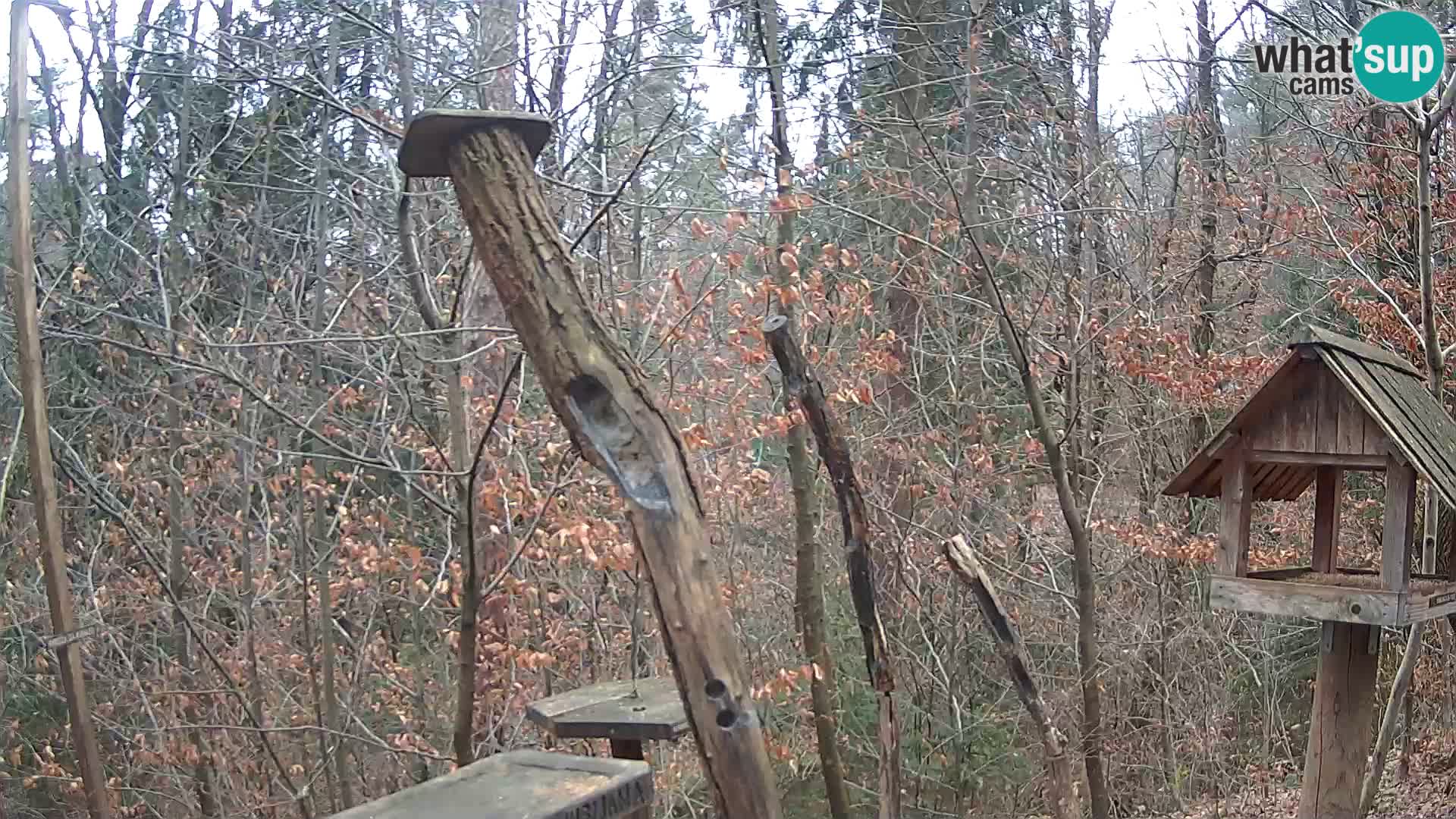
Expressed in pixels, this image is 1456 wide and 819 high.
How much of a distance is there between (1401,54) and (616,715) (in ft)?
16.3

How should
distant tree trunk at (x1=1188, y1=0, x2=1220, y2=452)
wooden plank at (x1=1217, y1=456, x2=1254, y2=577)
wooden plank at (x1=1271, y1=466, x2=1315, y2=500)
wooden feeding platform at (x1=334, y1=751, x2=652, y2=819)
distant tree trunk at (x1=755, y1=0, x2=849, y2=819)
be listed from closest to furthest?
wooden feeding platform at (x1=334, y1=751, x2=652, y2=819)
wooden plank at (x1=1217, y1=456, x2=1254, y2=577)
wooden plank at (x1=1271, y1=466, x2=1315, y2=500)
distant tree trunk at (x1=755, y1=0, x2=849, y2=819)
distant tree trunk at (x1=1188, y1=0, x2=1220, y2=452)

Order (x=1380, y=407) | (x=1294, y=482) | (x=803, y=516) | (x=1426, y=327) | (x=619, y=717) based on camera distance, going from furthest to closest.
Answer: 1. (x=803, y=516)
2. (x=1426, y=327)
3. (x=1294, y=482)
4. (x=619, y=717)
5. (x=1380, y=407)

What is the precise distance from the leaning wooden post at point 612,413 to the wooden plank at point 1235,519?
172 cm

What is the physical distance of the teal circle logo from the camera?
5484 mm

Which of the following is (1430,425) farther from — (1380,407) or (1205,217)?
(1205,217)

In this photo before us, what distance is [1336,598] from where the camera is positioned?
10.9 ft

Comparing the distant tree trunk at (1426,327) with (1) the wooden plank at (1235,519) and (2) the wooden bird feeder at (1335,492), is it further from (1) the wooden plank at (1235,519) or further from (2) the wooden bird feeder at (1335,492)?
(1) the wooden plank at (1235,519)

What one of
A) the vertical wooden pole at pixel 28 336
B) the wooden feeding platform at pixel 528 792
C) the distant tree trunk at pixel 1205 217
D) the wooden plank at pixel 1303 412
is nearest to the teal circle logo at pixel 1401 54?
the distant tree trunk at pixel 1205 217

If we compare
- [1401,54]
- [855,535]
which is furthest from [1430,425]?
[1401,54]

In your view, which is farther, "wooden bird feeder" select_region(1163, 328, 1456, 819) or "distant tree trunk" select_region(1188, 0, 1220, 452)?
"distant tree trunk" select_region(1188, 0, 1220, 452)

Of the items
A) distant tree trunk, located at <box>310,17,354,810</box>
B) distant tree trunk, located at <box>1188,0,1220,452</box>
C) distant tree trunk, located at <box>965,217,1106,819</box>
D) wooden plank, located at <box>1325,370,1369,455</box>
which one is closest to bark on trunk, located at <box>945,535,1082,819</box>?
wooden plank, located at <box>1325,370,1369,455</box>

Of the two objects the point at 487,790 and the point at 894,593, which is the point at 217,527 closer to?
the point at 894,593

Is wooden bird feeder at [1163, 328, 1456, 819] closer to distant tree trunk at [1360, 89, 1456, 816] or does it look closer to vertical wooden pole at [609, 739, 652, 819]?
distant tree trunk at [1360, 89, 1456, 816]

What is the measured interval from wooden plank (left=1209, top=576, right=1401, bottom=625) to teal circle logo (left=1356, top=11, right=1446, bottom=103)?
3117 millimetres
